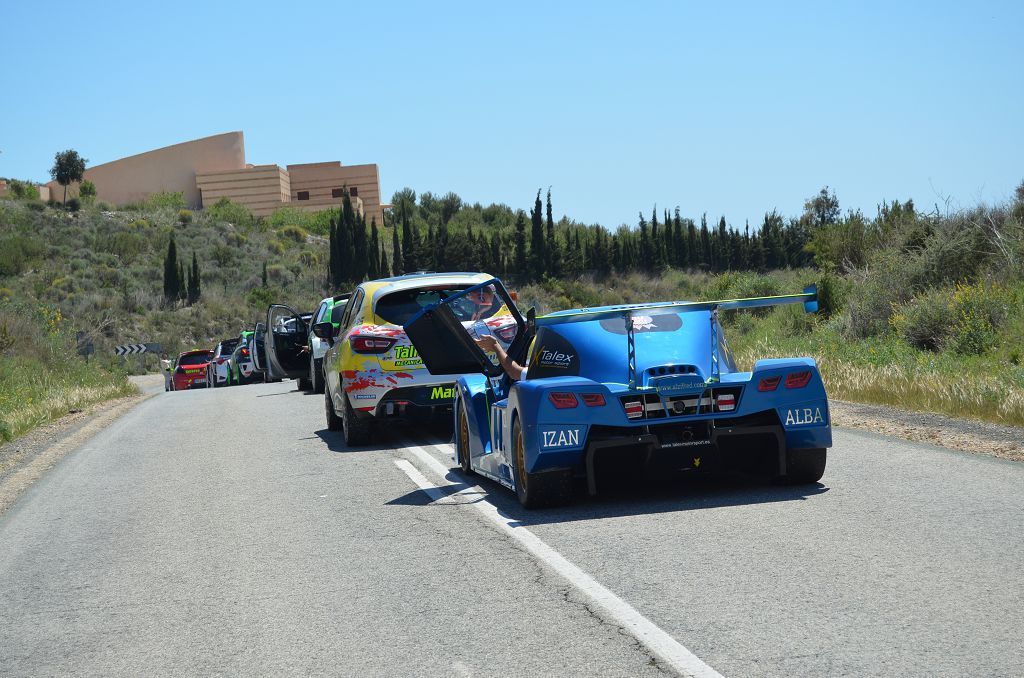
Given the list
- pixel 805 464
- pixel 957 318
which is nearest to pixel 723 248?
pixel 957 318

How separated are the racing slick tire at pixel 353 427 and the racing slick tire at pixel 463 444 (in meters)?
2.89

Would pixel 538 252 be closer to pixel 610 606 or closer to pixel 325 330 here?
pixel 325 330

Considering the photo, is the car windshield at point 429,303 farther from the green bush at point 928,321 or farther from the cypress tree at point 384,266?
the cypress tree at point 384,266

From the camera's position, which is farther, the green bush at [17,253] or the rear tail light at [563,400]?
the green bush at [17,253]

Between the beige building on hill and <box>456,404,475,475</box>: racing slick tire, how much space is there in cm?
9837

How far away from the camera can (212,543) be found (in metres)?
8.56

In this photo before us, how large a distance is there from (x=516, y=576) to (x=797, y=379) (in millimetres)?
2882

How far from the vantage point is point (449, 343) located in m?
10.3

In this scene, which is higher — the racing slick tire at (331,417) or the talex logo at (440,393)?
the talex logo at (440,393)

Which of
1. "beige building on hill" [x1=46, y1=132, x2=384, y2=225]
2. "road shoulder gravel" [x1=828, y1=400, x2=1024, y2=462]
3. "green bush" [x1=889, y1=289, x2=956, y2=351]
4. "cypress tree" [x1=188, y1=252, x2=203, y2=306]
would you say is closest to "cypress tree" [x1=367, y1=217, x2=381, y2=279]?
"cypress tree" [x1=188, y1=252, x2=203, y2=306]

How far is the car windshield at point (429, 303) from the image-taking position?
13.8 meters

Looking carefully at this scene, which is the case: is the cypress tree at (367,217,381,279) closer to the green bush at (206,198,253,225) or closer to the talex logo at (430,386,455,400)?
the green bush at (206,198,253,225)

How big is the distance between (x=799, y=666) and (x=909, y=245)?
78.7ft

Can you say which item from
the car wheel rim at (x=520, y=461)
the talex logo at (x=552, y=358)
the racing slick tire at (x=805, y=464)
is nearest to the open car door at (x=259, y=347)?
the talex logo at (x=552, y=358)
